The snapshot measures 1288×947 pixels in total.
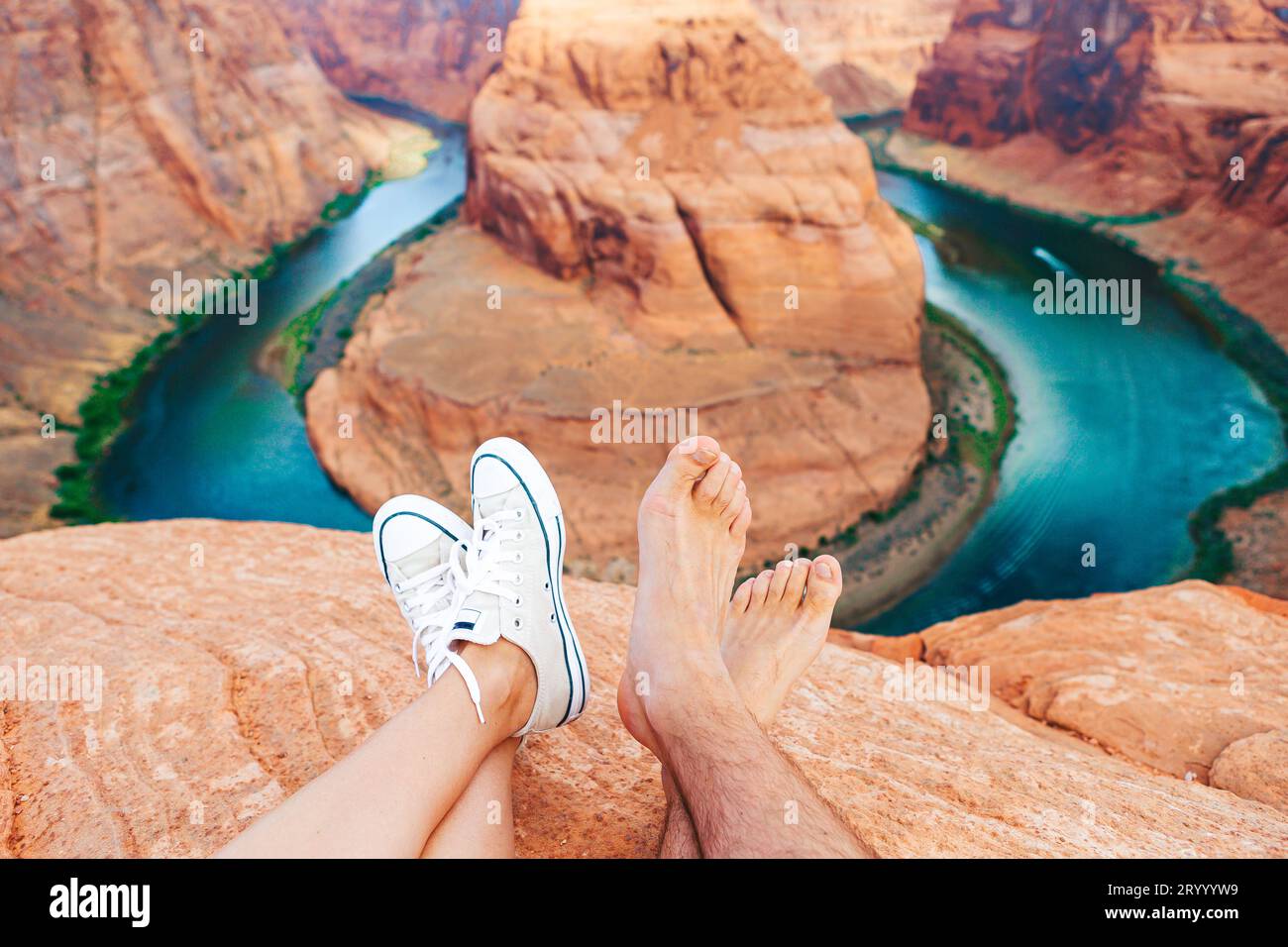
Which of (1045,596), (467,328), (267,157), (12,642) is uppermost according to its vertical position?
(267,157)

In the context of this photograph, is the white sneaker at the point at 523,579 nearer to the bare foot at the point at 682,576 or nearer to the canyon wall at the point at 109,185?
the bare foot at the point at 682,576

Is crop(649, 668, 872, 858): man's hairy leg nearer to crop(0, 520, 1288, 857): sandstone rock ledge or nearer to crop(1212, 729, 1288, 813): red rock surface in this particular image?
crop(0, 520, 1288, 857): sandstone rock ledge

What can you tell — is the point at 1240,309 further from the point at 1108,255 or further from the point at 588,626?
the point at 588,626

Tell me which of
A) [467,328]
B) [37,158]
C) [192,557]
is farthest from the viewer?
[37,158]

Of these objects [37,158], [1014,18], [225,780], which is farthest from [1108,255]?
[37,158]

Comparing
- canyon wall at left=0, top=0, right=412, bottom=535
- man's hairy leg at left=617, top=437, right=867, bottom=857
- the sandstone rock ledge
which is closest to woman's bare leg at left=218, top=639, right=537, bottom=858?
the sandstone rock ledge
